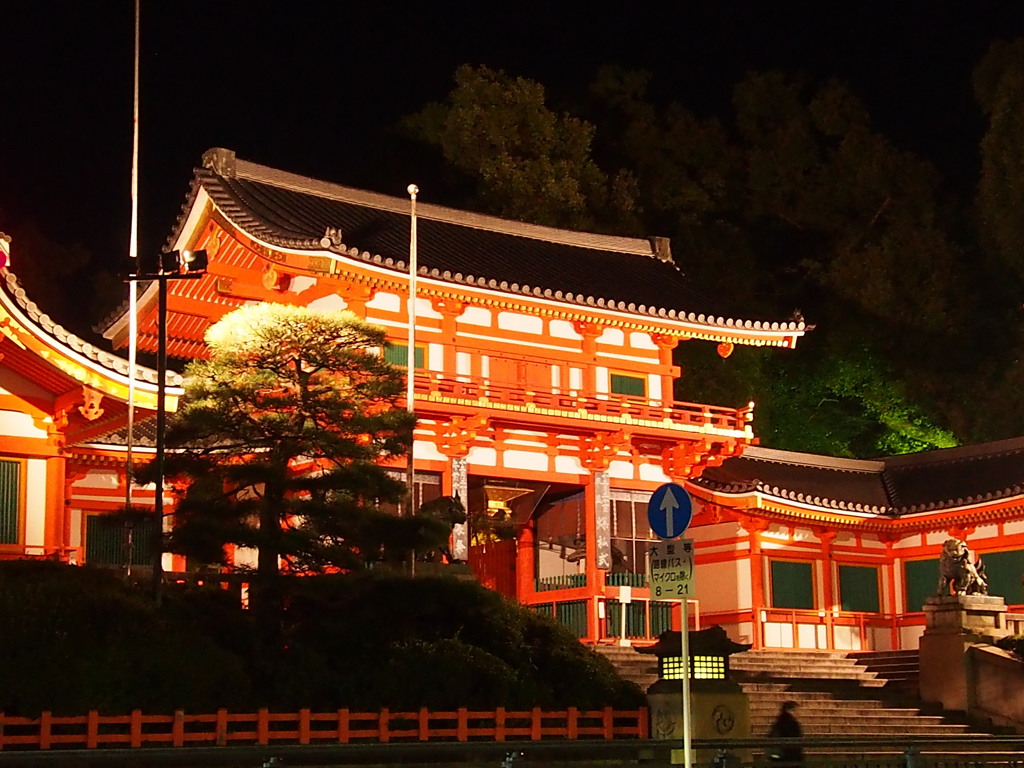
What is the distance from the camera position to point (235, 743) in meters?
16.8

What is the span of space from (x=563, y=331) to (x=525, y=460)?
3.12 metres

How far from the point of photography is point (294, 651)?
760 inches

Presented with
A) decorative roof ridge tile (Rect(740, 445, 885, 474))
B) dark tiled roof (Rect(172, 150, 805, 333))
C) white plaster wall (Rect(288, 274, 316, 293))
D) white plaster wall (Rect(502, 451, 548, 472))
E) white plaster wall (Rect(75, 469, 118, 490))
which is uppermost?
dark tiled roof (Rect(172, 150, 805, 333))

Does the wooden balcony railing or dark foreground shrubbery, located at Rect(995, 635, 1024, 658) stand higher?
the wooden balcony railing

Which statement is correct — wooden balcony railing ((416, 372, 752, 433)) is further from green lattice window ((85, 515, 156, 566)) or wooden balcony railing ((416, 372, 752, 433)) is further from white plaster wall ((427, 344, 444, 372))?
green lattice window ((85, 515, 156, 566))

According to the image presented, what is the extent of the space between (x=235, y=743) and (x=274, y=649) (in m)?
2.79

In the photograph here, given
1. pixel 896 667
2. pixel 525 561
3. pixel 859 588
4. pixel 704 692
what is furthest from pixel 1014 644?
pixel 525 561

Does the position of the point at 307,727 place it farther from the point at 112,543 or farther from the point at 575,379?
the point at 575,379

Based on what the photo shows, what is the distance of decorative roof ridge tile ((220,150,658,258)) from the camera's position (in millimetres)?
32750

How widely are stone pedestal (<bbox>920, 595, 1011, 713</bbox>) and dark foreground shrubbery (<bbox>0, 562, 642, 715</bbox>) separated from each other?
6.99 meters

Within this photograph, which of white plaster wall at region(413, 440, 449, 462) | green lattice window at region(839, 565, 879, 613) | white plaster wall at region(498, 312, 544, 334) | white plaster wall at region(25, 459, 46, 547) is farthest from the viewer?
green lattice window at region(839, 565, 879, 613)

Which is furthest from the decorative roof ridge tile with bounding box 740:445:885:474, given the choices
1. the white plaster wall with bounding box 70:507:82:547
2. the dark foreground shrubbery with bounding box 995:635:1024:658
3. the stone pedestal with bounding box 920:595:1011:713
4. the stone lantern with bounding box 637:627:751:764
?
the stone lantern with bounding box 637:627:751:764

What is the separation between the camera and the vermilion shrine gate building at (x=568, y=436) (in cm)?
2934

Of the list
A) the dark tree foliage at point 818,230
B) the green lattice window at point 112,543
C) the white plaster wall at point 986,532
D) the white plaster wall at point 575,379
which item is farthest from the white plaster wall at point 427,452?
the dark tree foliage at point 818,230
